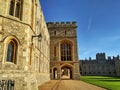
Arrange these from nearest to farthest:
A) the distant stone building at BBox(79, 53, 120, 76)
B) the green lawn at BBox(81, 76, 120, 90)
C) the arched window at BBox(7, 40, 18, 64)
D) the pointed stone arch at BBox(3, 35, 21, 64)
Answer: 1. the pointed stone arch at BBox(3, 35, 21, 64)
2. the arched window at BBox(7, 40, 18, 64)
3. the green lawn at BBox(81, 76, 120, 90)
4. the distant stone building at BBox(79, 53, 120, 76)

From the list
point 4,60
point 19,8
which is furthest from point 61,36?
point 4,60

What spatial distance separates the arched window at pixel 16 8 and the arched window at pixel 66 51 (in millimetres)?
20280

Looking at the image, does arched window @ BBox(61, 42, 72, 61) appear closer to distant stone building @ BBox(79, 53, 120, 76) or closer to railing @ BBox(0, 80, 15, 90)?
railing @ BBox(0, 80, 15, 90)

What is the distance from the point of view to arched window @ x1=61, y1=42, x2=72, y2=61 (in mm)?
29130

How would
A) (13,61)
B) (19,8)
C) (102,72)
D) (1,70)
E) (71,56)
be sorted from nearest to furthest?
(1,70), (13,61), (19,8), (71,56), (102,72)

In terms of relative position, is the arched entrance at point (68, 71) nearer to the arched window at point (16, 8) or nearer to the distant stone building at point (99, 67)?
the distant stone building at point (99, 67)

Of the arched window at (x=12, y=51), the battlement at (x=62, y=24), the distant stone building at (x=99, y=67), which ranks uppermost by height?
the battlement at (x=62, y=24)

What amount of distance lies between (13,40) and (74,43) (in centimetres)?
2104

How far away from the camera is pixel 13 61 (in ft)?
28.4

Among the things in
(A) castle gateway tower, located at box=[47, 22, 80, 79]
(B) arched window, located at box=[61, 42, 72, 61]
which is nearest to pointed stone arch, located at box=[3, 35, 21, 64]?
(A) castle gateway tower, located at box=[47, 22, 80, 79]

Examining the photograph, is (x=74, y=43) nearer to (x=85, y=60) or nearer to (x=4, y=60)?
(x=4, y=60)

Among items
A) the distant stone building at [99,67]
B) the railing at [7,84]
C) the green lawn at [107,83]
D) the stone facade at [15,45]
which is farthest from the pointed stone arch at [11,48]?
the distant stone building at [99,67]

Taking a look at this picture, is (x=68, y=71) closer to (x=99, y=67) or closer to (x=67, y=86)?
(x=99, y=67)

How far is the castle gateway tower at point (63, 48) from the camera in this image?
2797 centimetres
